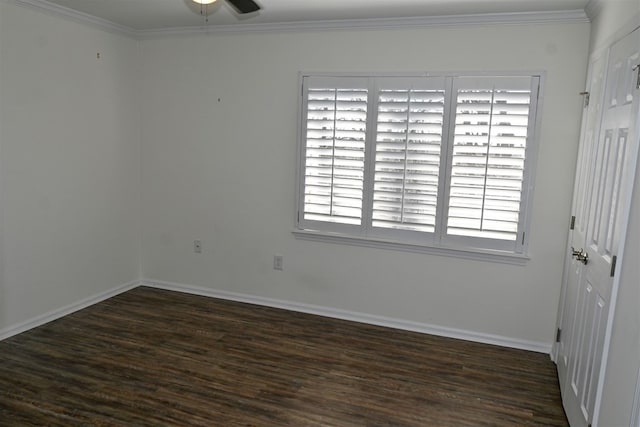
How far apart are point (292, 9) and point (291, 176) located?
4.46 feet

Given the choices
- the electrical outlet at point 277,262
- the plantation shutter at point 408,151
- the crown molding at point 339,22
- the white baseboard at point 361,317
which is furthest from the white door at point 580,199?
the electrical outlet at point 277,262

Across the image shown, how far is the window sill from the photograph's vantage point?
3688 millimetres

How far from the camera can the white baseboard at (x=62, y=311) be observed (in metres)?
3.59

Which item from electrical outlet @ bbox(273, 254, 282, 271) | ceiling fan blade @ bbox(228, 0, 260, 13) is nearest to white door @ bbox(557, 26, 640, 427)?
ceiling fan blade @ bbox(228, 0, 260, 13)

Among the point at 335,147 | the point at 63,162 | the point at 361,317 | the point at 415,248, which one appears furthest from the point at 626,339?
the point at 63,162

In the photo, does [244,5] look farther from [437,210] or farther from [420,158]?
[437,210]

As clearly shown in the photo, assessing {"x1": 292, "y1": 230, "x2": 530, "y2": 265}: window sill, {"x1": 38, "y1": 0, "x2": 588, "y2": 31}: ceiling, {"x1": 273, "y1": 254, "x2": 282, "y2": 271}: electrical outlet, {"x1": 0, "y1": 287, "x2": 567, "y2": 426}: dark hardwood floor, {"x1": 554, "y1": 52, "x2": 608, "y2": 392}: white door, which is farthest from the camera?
{"x1": 273, "y1": 254, "x2": 282, "y2": 271}: electrical outlet

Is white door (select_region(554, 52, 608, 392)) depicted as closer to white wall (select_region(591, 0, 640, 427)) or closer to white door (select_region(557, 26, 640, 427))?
white door (select_region(557, 26, 640, 427))

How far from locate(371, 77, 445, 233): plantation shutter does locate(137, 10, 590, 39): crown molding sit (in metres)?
0.43

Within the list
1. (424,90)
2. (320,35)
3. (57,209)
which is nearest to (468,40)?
(424,90)

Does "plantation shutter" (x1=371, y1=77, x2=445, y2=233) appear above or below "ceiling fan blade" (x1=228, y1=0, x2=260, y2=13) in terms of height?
below

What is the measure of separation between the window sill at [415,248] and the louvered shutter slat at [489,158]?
0.14 metres

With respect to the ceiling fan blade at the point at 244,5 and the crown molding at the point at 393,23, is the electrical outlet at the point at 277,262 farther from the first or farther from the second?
the ceiling fan blade at the point at 244,5

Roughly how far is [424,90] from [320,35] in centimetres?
100
